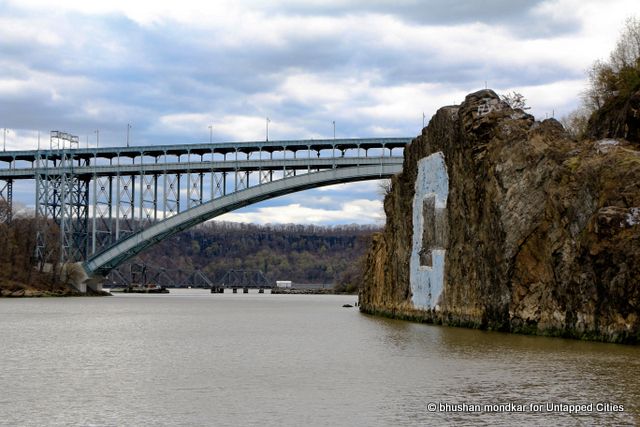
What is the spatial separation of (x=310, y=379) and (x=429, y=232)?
A: 23.9m

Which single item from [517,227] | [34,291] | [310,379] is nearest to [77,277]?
[34,291]

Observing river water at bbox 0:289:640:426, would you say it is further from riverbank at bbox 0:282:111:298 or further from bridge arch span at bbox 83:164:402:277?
riverbank at bbox 0:282:111:298

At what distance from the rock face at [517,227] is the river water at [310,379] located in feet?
5.16

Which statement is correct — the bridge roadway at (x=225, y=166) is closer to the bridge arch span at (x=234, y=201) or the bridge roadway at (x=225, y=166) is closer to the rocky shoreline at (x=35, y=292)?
the bridge arch span at (x=234, y=201)

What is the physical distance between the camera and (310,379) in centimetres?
2122

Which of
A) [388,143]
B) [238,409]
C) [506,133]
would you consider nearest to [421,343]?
[506,133]

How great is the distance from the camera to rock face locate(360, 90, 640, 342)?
29609mm

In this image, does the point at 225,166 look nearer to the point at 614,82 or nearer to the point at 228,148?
the point at 228,148

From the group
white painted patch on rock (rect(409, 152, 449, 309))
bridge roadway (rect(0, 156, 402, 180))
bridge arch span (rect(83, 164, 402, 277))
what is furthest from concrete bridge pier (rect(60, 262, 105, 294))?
white painted patch on rock (rect(409, 152, 449, 309))

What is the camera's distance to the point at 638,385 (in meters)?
19.6

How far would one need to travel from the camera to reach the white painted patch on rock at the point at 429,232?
140 feet

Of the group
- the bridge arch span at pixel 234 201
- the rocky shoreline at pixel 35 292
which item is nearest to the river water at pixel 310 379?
the bridge arch span at pixel 234 201

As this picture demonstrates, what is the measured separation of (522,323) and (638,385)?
14.7 metres

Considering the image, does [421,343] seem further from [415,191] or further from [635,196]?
[415,191]
